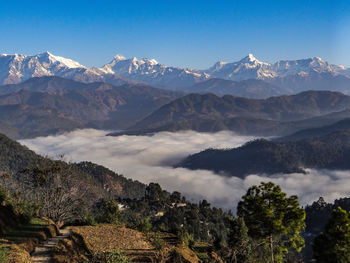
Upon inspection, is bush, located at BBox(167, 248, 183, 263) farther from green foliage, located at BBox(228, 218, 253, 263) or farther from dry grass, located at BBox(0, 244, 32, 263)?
green foliage, located at BBox(228, 218, 253, 263)

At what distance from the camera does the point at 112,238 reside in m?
34.5

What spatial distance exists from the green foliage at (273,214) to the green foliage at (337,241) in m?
2.77

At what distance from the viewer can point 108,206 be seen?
50.2m

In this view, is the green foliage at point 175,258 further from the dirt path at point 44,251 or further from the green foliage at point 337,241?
the green foliage at point 337,241

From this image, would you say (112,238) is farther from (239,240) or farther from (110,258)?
(239,240)

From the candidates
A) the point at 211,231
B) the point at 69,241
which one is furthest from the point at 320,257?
the point at 211,231

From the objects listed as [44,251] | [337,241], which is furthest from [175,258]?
[337,241]

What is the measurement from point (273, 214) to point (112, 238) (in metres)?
16.6

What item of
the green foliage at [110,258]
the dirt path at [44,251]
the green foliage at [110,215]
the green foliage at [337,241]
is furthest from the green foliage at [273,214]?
the dirt path at [44,251]

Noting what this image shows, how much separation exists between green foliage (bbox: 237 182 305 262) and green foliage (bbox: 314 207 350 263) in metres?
2.77

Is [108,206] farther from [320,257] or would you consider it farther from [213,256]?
[320,257]

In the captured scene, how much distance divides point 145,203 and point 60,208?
114 metres

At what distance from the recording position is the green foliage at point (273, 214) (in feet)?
116

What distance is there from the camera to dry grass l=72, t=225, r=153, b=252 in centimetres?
3203
